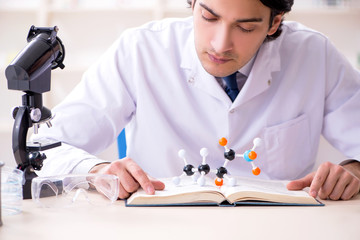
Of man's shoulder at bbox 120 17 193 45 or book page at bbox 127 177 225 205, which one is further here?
man's shoulder at bbox 120 17 193 45

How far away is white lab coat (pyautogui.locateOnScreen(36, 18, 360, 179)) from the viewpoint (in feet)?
5.90

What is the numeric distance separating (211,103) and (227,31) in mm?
341

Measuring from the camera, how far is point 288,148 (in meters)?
1.87

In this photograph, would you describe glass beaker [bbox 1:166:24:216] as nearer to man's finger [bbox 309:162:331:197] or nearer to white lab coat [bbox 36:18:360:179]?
white lab coat [bbox 36:18:360:179]

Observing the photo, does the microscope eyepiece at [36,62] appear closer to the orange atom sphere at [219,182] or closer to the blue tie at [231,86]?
the orange atom sphere at [219,182]

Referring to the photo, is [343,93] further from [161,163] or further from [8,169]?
[8,169]

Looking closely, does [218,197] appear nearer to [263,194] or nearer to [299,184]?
[263,194]

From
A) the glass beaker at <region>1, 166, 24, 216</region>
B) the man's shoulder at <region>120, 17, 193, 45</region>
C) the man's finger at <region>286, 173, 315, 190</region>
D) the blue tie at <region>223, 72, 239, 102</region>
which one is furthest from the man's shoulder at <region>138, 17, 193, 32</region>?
the glass beaker at <region>1, 166, 24, 216</region>

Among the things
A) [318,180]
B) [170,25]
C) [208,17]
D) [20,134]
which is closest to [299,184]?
[318,180]

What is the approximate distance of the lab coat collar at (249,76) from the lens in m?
1.77

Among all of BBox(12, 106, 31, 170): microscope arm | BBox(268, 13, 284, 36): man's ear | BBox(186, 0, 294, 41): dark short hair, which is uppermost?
BBox(186, 0, 294, 41): dark short hair

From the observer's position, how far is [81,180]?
1.30 metres

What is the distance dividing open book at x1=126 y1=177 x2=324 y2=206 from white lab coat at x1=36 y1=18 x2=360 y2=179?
51 cm

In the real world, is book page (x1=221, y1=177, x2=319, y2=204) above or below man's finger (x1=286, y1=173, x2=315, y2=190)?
above
